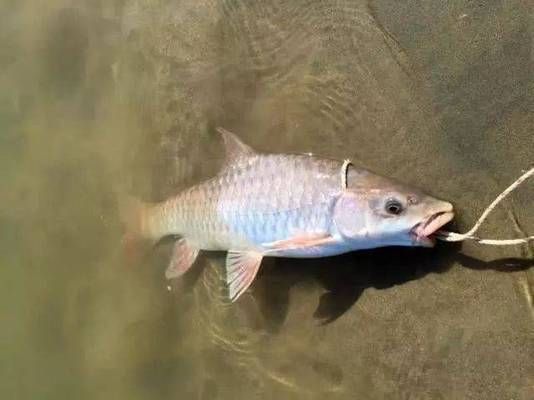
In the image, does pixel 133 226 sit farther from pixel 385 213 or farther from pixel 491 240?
pixel 491 240

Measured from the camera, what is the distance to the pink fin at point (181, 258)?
3.34 meters

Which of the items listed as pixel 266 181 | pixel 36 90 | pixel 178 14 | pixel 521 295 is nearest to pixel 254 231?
pixel 266 181

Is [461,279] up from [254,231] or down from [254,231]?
down

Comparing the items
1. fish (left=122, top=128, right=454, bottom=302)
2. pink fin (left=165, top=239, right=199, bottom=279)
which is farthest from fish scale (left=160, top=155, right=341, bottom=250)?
pink fin (left=165, top=239, right=199, bottom=279)

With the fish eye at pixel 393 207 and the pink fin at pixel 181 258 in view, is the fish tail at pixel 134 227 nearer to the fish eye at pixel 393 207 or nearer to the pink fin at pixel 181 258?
the pink fin at pixel 181 258

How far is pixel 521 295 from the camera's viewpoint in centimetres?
266

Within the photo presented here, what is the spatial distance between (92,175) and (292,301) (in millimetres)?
1376

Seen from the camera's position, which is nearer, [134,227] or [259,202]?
[259,202]

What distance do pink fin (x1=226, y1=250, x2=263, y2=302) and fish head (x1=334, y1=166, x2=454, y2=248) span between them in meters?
0.44

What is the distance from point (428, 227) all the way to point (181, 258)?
Result: 4.09 feet

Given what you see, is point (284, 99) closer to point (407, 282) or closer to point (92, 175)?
point (407, 282)

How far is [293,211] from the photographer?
2820 mm

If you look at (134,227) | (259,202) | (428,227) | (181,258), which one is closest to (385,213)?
(428,227)

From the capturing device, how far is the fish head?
2586mm
